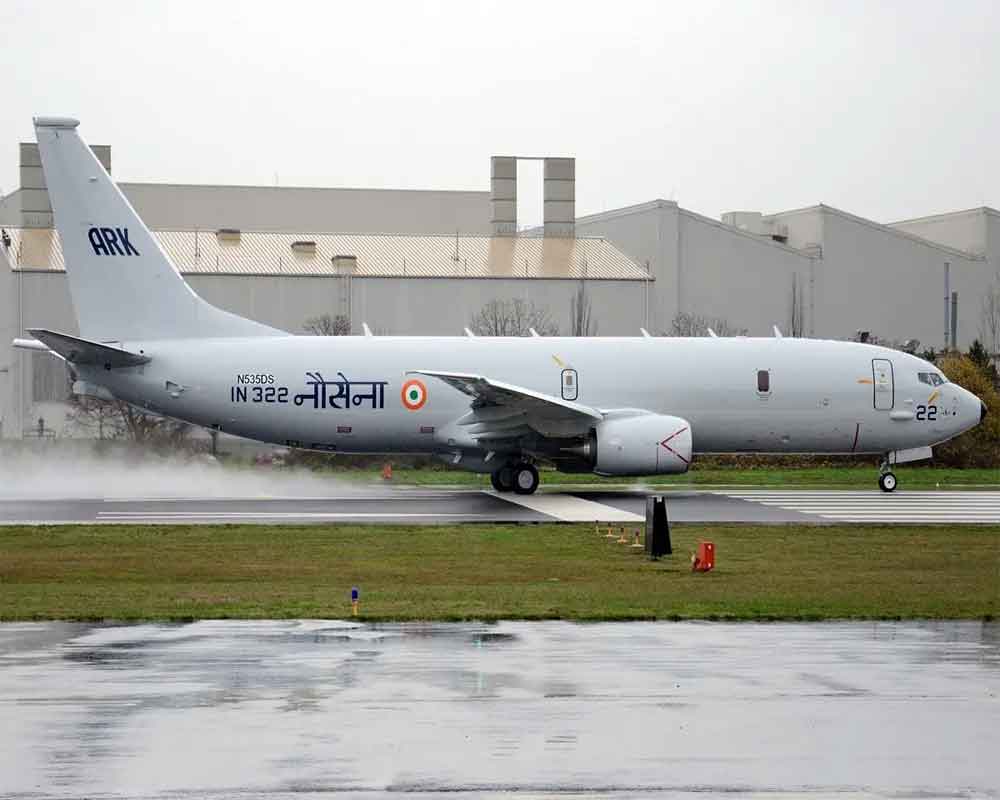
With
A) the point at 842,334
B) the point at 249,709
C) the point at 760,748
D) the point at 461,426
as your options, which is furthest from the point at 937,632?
the point at 842,334

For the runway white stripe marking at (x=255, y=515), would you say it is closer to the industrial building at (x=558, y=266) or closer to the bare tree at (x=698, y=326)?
the industrial building at (x=558, y=266)

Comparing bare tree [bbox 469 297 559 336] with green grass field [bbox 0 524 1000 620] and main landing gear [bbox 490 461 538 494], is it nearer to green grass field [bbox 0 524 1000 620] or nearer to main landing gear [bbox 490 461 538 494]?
main landing gear [bbox 490 461 538 494]

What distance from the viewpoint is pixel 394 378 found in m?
39.5

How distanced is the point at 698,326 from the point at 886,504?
133 feet

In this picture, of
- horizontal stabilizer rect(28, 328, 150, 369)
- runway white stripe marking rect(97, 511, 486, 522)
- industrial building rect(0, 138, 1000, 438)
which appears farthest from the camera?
industrial building rect(0, 138, 1000, 438)

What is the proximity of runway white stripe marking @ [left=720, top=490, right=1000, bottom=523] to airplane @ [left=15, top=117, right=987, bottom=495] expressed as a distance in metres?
1.49

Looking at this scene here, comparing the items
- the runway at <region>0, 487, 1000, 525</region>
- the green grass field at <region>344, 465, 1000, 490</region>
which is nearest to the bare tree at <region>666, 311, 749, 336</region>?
the green grass field at <region>344, 465, 1000, 490</region>

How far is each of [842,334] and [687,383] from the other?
42.9 metres

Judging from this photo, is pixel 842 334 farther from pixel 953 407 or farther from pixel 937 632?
pixel 937 632

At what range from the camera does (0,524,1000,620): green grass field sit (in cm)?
1911

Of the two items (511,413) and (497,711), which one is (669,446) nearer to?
(511,413)

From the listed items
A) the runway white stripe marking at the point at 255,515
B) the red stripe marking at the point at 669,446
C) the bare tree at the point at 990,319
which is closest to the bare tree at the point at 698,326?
the bare tree at the point at 990,319

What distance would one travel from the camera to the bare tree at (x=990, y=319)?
81.6 meters

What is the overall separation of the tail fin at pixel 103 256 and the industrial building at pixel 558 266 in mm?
30056
